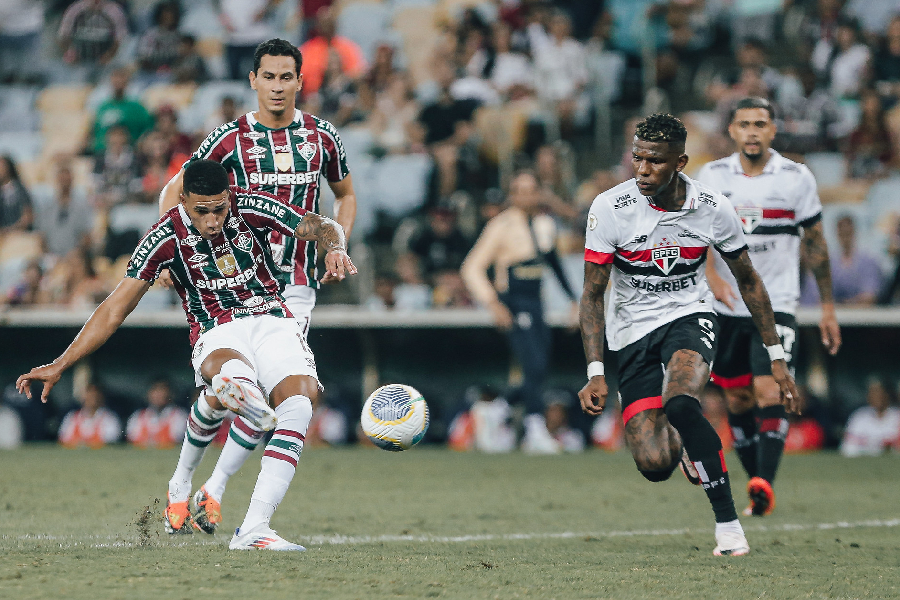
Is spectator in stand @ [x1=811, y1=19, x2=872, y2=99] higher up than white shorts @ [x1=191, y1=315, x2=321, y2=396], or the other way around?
spectator in stand @ [x1=811, y1=19, x2=872, y2=99]

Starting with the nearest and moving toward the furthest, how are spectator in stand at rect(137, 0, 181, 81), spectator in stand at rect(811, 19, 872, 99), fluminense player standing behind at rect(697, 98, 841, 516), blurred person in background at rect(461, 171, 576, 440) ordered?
1. fluminense player standing behind at rect(697, 98, 841, 516)
2. blurred person in background at rect(461, 171, 576, 440)
3. spectator in stand at rect(811, 19, 872, 99)
4. spectator in stand at rect(137, 0, 181, 81)

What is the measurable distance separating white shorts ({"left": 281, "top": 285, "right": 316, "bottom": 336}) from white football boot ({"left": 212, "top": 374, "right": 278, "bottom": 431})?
1324 mm

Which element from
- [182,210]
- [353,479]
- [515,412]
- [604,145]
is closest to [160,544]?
[182,210]

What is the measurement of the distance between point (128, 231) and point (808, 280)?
7.35 meters

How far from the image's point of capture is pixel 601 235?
5.67m

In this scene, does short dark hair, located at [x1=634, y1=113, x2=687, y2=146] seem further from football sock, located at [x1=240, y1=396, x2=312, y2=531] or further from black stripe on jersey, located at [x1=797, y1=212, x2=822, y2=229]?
black stripe on jersey, located at [x1=797, y1=212, x2=822, y2=229]

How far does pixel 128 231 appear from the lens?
1376 cm

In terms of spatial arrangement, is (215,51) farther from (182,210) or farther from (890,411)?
(182,210)

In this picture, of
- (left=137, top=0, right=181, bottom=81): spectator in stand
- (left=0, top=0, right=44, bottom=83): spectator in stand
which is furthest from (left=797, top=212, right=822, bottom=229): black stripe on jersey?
(left=0, top=0, right=44, bottom=83): spectator in stand

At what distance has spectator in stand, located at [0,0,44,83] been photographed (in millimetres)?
19078

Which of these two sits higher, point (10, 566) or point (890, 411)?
point (10, 566)

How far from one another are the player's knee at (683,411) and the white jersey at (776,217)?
2263mm

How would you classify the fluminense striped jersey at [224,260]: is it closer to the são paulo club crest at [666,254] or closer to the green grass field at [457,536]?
the green grass field at [457,536]

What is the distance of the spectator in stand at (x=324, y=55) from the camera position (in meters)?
15.6
